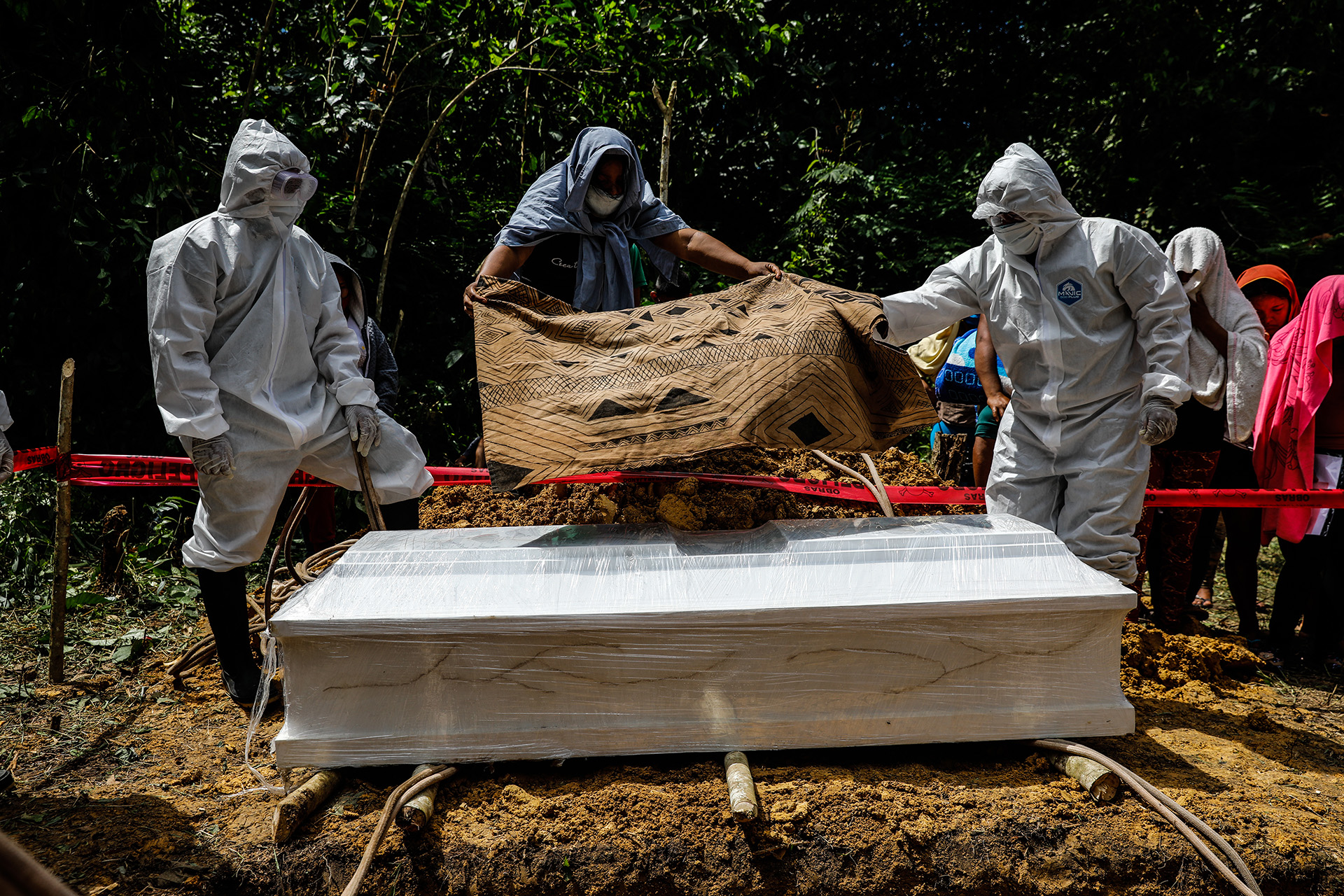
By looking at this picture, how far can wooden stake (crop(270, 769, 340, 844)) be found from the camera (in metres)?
1.96

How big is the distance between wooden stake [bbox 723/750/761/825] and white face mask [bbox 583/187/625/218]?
220cm

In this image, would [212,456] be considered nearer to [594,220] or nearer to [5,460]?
[5,460]

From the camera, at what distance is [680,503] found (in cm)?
372

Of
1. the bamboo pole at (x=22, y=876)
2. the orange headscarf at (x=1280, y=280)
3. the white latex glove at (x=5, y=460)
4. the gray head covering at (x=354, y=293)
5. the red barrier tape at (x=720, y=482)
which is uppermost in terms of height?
the orange headscarf at (x=1280, y=280)

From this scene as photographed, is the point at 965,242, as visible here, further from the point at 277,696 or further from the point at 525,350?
the point at 277,696

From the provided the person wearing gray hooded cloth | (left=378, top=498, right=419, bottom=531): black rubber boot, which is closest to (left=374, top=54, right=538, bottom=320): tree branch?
the person wearing gray hooded cloth

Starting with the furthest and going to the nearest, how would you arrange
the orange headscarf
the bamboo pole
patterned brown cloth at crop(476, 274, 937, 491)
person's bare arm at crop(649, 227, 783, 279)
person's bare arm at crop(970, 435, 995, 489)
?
1. person's bare arm at crop(970, 435, 995, 489)
2. the orange headscarf
3. person's bare arm at crop(649, 227, 783, 279)
4. patterned brown cloth at crop(476, 274, 937, 491)
5. the bamboo pole

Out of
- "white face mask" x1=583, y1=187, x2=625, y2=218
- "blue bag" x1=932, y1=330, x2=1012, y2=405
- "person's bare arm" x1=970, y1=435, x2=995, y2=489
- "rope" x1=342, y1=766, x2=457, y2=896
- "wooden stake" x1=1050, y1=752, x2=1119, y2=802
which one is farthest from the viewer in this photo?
"blue bag" x1=932, y1=330, x2=1012, y2=405

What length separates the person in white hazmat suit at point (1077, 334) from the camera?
9.50ft

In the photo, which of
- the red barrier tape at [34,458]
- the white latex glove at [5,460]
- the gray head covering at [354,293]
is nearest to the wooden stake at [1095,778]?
the gray head covering at [354,293]

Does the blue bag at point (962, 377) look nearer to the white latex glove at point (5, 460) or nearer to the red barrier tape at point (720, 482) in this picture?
the red barrier tape at point (720, 482)

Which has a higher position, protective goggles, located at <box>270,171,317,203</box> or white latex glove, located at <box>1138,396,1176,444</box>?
protective goggles, located at <box>270,171,317,203</box>

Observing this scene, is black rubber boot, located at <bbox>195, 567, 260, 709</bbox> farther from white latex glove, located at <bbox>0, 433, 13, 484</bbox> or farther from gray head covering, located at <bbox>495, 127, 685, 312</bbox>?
gray head covering, located at <bbox>495, 127, 685, 312</bbox>

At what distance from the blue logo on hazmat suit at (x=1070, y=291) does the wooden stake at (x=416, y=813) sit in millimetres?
2505
